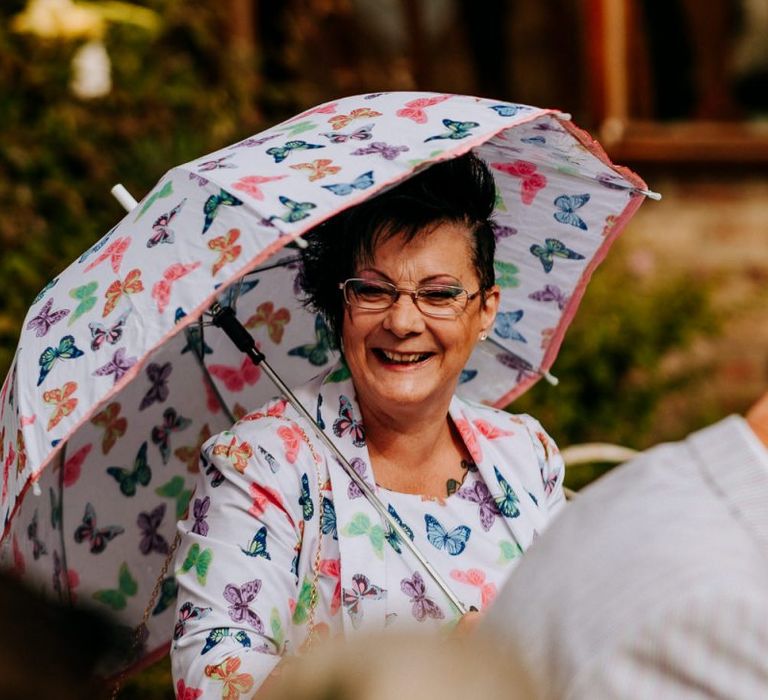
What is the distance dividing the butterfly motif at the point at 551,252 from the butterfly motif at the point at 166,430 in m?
0.89

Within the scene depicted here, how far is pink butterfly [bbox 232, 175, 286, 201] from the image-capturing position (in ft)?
6.94

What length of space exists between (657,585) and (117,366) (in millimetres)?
1125

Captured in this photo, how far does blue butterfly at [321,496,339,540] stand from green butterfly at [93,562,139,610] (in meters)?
0.65

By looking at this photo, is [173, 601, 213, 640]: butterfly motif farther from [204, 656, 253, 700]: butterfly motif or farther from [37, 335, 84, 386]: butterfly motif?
[37, 335, 84, 386]: butterfly motif

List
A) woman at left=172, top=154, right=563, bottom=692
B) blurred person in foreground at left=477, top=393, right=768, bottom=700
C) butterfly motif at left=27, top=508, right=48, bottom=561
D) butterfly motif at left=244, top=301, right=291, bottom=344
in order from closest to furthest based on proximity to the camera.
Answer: blurred person in foreground at left=477, top=393, right=768, bottom=700
woman at left=172, top=154, right=563, bottom=692
butterfly motif at left=27, top=508, right=48, bottom=561
butterfly motif at left=244, top=301, right=291, bottom=344

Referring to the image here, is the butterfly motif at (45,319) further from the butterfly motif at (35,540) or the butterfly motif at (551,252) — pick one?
the butterfly motif at (551,252)

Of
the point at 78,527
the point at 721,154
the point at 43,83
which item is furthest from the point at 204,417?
the point at 721,154

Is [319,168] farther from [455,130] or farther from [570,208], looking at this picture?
[570,208]

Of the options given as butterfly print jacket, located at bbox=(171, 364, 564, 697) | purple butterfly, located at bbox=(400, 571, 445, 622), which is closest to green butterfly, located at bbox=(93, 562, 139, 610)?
butterfly print jacket, located at bbox=(171, 364, 564, 697)

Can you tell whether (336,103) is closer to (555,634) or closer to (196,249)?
(196,249)

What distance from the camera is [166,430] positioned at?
9.30 feet

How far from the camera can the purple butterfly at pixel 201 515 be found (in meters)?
2.31

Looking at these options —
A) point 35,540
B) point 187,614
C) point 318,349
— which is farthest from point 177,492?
point 187,614

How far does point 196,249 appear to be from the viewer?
2.16 m
